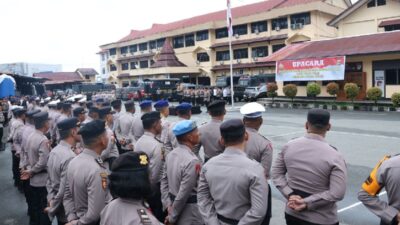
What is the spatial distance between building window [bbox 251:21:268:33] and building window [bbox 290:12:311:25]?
3503 millimetres

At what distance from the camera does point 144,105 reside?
7578mm

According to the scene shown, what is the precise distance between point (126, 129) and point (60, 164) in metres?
3.79

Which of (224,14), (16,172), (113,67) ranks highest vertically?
(224,14)

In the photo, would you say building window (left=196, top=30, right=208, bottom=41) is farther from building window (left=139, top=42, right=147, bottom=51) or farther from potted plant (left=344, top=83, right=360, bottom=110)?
potted plant (left=344, top=83, right=360, bottom=110)

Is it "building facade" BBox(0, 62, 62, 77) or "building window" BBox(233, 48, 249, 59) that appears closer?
"building window" BBox(233, 48, 249, 59)

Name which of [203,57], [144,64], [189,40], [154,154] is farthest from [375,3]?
[144,64]

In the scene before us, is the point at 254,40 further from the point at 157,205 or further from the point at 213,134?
the point at 157,205

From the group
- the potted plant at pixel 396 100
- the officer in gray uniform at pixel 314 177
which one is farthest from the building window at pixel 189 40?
the officer in gray uniform at pixel 314 177

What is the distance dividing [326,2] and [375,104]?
17.5 metres

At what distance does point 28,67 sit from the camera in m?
66.8

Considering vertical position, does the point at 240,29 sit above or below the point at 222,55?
above

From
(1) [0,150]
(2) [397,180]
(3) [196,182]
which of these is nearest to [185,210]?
(3) [196,182]

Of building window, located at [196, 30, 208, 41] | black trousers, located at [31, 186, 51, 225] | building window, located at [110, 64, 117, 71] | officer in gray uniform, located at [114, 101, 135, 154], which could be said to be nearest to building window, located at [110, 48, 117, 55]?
building window, located at [110, 64, 117, 71]

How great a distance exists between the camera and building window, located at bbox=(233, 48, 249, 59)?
42469 millimetres
